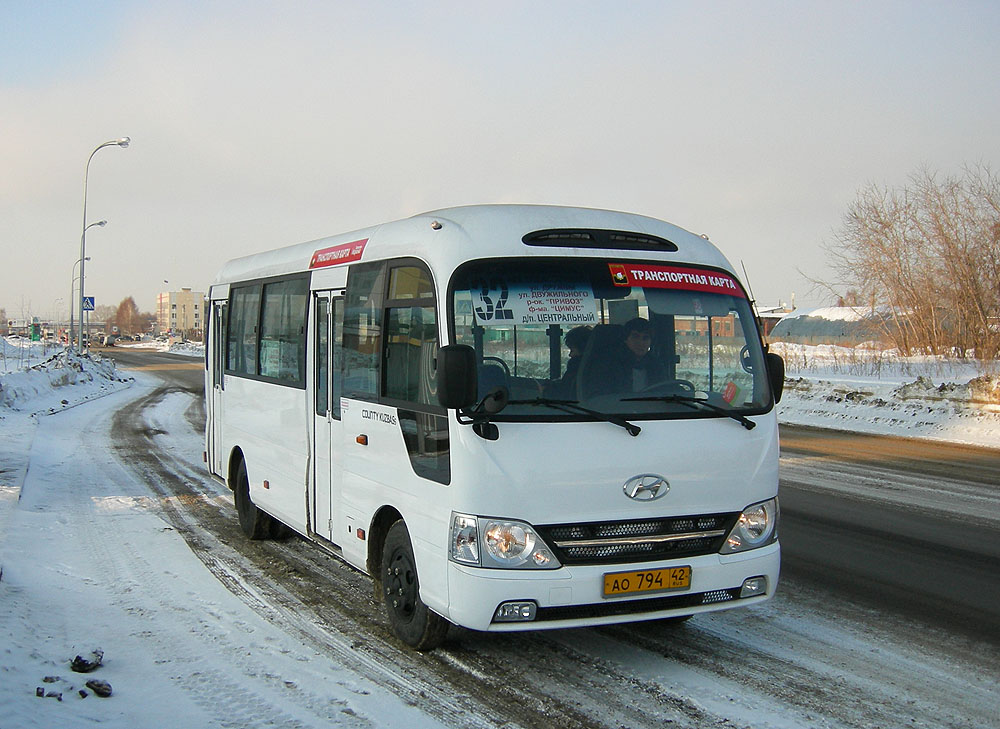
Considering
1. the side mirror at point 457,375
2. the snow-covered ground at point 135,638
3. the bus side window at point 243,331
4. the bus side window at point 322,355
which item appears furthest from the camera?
the bus side window at point 243,331

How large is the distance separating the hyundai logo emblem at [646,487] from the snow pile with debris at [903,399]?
14.4m

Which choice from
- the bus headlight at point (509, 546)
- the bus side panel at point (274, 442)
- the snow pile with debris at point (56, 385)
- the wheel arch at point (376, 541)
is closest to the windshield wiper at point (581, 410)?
the bus headlight at point (509, 546)

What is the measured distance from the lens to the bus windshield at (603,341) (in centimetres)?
528

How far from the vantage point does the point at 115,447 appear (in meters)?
16.3

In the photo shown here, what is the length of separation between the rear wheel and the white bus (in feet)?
8.29

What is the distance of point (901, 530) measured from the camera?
937cm

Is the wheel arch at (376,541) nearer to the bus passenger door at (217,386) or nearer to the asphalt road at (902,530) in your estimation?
the asphalt road at (902,530)

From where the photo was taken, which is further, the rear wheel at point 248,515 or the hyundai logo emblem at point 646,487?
the rear wheel at point 248,515

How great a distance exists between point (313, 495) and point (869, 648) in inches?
165

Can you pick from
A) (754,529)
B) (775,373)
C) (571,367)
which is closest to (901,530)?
(775,373)

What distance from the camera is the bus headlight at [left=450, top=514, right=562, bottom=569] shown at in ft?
16.4

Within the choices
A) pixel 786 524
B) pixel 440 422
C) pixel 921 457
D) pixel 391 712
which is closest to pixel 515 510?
pixel 440 422

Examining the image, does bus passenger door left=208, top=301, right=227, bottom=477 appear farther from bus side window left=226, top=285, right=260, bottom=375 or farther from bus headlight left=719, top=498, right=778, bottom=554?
bus headlight left=719, top=498, right=778, bottom=554

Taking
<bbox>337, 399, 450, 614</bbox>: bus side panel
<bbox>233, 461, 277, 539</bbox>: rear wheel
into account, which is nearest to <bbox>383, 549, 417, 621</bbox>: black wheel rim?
<bbox>337, 399, 450, 614</bbox>: bus side panel
